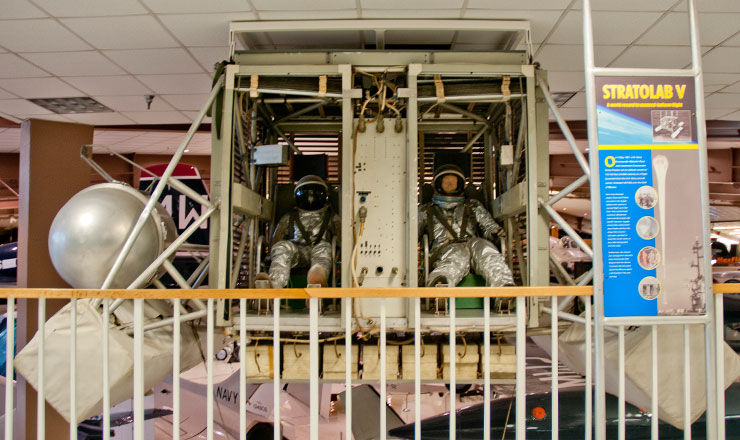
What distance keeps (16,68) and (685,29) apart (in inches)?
241

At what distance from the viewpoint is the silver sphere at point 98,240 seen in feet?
12.3

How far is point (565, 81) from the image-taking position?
5191 millimetres

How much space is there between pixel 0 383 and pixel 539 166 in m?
7.69

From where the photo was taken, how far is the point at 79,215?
380cm

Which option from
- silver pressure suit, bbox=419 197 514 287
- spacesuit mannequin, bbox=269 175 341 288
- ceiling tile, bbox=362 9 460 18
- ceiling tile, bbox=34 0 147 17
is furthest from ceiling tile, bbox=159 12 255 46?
silver pressure suit, bbox=419 197 514 287

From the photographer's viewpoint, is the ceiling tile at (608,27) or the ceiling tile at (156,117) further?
the ceiling tile at (156,117)

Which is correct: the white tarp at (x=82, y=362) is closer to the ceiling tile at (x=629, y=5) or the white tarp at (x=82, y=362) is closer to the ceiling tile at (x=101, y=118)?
the ceiling tile at (x=101, y=118)

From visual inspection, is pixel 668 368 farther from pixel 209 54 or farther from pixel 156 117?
pixel 156 117

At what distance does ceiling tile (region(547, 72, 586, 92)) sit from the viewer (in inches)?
197

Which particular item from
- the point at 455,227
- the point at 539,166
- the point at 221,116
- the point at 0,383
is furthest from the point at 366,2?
the point at 0,383

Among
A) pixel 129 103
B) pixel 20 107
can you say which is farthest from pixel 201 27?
pixel 20 107

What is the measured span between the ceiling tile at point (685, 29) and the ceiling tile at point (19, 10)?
481 centimetres

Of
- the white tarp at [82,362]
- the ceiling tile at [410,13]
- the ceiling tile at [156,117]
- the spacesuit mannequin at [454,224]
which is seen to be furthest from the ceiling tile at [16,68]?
the spacesuit mannequin at [454,224]

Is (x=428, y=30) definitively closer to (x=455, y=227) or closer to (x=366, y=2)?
(x=366, y=2)
